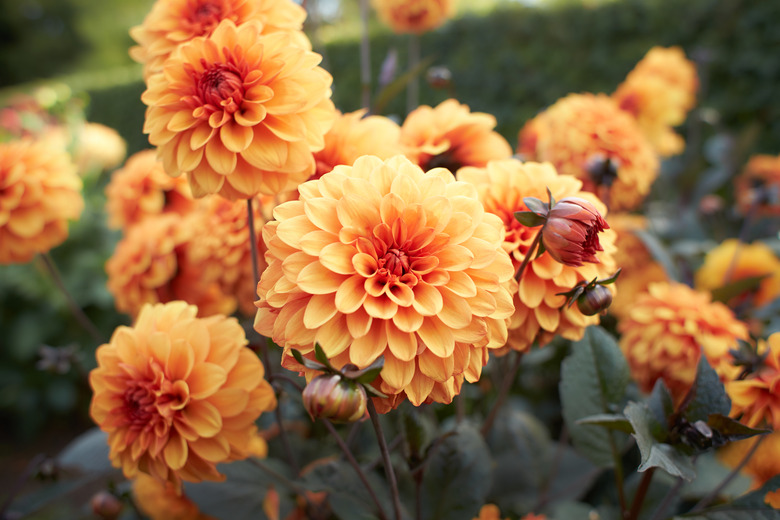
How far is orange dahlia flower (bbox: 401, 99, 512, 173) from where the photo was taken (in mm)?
790

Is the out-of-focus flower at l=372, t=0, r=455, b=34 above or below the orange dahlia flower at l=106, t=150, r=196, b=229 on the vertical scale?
above

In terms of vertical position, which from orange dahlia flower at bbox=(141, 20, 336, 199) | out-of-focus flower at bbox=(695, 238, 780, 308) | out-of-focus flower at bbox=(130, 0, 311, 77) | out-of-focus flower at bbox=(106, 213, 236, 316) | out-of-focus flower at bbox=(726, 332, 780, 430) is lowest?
out-of-focus flower at bbox=(695, 238, 780, 308)

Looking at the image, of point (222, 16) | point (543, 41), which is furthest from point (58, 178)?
point (543, 41)

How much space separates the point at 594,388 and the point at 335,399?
568 mm

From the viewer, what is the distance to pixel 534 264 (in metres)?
0.63

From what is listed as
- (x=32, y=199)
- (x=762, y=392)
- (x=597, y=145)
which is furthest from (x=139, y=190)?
(x=762, y=392)

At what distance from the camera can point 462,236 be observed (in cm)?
51

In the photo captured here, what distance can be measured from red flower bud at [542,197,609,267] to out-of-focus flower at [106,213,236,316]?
0.73 meters

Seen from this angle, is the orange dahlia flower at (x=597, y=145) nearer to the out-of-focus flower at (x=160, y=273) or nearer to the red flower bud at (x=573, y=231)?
the red flower bud at (x=573, y=231)

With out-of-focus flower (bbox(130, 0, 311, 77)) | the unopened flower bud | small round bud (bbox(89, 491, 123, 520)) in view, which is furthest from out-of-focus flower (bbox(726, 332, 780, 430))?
small round bud (bbox(89, 491, 123, 520))

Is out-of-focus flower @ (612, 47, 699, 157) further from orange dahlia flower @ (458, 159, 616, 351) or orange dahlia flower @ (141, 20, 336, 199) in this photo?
orange dahlia flower @ (141, 20, 336, 199)

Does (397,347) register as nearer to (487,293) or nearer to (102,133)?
(487,293)

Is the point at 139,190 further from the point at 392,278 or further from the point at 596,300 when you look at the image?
the point at 596,300

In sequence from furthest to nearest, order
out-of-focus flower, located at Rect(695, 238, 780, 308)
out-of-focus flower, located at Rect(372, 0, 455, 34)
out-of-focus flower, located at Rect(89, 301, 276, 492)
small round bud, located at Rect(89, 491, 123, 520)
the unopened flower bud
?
1. out-of-focus flower, located at Rect(372, 0, 455, 34)
2. out-of-focus flower, located at Rect(695, 238, 780, 308)
3. small round bud, located at Rect(89, 491, 123, 520)
4. out-of-focus flower, located at Rect(89, 301, 276, 492)
5. the unopened flower bud
